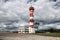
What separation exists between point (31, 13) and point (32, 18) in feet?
5.25

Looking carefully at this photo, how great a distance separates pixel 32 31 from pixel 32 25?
236 cm

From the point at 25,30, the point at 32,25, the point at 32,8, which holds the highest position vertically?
the point at 32,8

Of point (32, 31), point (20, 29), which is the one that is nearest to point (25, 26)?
point (20, 29)

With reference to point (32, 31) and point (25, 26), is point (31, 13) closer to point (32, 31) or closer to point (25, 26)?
point (32, 31)

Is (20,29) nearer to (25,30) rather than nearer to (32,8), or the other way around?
(25,30)

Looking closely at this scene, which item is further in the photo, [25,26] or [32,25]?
[25,26]

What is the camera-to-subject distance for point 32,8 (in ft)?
218

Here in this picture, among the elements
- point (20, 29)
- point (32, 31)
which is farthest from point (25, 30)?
point (32, 31)

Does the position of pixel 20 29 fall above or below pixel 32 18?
below

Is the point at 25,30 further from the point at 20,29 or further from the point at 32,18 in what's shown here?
the point at 32,18

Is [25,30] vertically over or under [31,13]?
under

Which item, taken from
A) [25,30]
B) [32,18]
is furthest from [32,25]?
[25,30]

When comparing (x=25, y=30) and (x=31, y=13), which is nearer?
(x=31, y=13)

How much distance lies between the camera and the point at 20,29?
81.7 m
